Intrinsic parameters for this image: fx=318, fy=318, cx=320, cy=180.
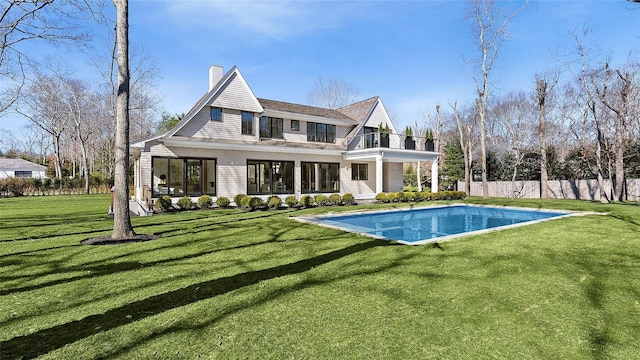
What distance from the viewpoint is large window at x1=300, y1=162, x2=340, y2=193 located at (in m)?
20.0

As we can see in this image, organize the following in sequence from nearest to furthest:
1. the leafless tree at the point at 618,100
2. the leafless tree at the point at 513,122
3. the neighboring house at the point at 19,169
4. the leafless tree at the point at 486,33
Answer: the leafless tree at the point at 618,100, the leafless tree at the point at 486,33, the leafless tree at the point at 513,122, the neighboring house at the point at 19,169

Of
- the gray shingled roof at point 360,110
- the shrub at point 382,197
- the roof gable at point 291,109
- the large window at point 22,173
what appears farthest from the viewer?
the large window at point 22,173

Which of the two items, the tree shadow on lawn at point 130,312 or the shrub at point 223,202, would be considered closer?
the tree shadow on lawn at point 130,312

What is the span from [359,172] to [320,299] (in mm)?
19113

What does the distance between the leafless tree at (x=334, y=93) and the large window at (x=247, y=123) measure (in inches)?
951

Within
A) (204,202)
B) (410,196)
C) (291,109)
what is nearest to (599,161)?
(410,196)

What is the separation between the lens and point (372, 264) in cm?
566

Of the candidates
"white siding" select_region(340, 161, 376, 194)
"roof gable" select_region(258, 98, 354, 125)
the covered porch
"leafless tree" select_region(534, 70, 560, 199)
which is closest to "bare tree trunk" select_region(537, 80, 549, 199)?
"leafless tree" select_region(534, 70, 560, 199)

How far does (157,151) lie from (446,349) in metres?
15.4

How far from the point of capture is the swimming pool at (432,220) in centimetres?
1099

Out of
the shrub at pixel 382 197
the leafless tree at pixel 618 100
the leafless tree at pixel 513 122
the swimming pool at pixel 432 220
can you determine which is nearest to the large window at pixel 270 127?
the shrub at pixel 382 197

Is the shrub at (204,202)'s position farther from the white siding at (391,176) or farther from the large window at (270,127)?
the white siding at (391,176)

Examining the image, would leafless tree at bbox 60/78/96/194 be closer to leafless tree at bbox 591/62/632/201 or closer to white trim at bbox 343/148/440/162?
white trim at bbox 343/148/440/162

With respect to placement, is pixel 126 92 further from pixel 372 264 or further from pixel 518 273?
pixel 518 273
